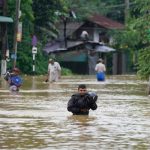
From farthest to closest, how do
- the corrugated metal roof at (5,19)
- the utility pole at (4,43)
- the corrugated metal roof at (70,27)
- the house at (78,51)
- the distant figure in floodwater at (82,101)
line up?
the corrugated metal roof at (70,27), the house at (78,51), the corrugated metal roof at (5,19), the utility pole at (4,43), the distant figure in floodwater at (82,101)

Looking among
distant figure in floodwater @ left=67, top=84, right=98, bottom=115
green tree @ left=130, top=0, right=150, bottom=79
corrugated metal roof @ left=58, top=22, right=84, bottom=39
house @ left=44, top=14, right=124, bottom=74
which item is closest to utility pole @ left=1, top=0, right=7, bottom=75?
house @ left=44, top=14, right=124, bottom=74

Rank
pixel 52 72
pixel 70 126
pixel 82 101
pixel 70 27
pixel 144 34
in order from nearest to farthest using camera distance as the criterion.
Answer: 1. pixel 70 126
2. pixel 82 101
3. pixel 144 34
4. pixel 52 72
5. pixel 70 27

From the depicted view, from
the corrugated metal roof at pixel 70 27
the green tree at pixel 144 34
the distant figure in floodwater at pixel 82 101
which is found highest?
the corrugated metal roof at pixel 70 27

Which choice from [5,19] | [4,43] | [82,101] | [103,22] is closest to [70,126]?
[82,101]

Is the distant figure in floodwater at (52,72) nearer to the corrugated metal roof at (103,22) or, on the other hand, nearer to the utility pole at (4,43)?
the utility pole at (4,43)

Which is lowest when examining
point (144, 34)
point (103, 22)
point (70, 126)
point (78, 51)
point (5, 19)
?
point (70, 126)

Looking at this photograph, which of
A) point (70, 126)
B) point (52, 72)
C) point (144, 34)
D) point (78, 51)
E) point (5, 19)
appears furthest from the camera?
point (78, 51)

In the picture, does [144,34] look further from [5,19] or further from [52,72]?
[5,19]

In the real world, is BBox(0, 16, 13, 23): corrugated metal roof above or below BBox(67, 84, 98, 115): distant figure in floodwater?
above

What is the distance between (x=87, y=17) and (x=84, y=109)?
5874 centimetres

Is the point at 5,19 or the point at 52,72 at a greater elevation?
the point at 5,19

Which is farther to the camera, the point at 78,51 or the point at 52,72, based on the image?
the point at 78,51

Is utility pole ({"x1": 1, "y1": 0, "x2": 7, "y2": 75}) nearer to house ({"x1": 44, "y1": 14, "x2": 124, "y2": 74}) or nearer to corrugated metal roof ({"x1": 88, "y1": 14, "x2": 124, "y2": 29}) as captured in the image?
house ({"x1": 44, "y1": 14, "x2": 124, "y2": 74})

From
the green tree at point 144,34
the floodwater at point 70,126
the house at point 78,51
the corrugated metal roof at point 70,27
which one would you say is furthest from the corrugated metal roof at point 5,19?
the floodwater at point 70,126
